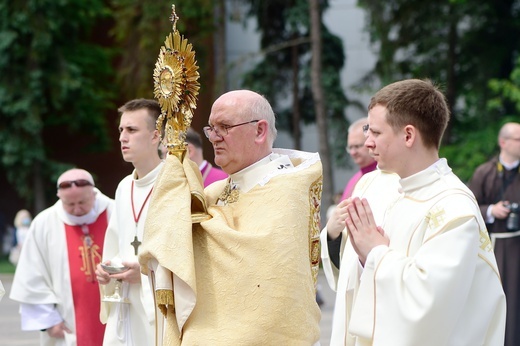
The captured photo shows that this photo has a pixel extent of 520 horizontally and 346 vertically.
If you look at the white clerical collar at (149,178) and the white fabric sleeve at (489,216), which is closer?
the white clerical collar at (149,178)

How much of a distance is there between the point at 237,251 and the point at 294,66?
76.6 ft

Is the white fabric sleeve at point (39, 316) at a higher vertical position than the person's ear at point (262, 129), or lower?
lower

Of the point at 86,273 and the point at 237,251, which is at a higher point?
the point at 237,251

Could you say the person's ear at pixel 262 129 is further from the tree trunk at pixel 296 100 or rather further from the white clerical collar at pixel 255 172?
the tree trunk at pixel 296 100

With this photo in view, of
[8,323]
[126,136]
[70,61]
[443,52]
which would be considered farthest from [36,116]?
[126,136]

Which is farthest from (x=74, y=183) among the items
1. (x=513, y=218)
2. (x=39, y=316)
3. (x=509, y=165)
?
(x=509, y=165)

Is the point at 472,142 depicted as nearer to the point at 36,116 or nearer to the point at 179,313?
the point at 36,116

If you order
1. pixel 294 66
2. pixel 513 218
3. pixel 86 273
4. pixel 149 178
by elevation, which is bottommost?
pixel 513 218

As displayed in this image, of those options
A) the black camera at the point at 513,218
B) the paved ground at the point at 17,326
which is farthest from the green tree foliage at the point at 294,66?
the black camera at the point at 513,218

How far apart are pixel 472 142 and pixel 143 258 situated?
814 inches

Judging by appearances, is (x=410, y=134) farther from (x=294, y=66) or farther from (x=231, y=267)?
(x=294, y=66)

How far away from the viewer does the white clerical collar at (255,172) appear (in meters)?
4.56

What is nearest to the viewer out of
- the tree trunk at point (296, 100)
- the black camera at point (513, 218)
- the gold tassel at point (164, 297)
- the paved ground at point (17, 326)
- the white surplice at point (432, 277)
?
the white surplice at point (432, 277)

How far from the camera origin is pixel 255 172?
15.0ft
